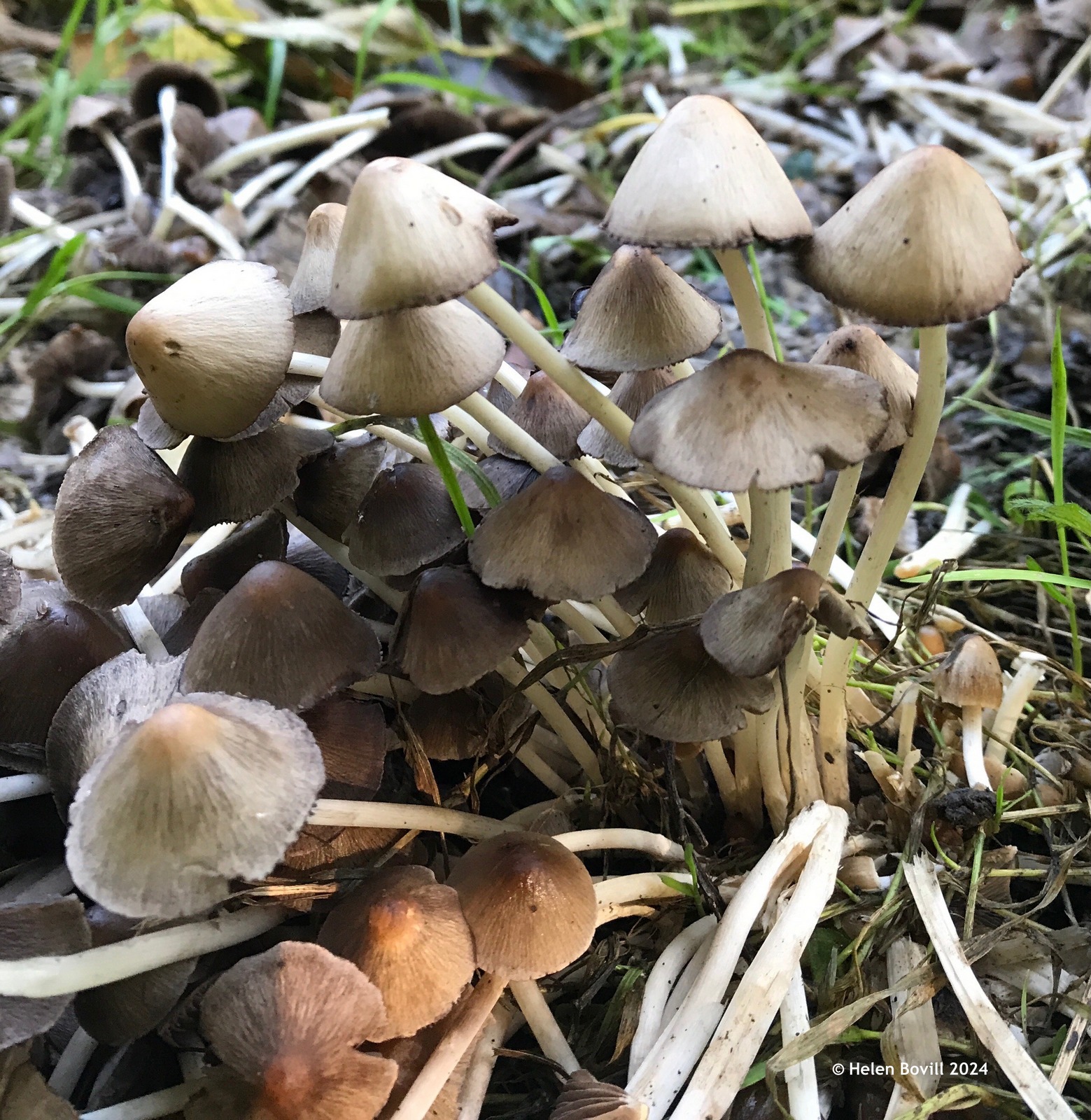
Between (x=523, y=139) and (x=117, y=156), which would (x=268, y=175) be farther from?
(x=523, y=139)

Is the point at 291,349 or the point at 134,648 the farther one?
the point at 134,648

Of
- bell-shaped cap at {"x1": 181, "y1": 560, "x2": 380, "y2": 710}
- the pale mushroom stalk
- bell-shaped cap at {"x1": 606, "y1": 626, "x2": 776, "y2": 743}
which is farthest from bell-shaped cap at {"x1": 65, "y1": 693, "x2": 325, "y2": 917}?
the pale mushroom stalk

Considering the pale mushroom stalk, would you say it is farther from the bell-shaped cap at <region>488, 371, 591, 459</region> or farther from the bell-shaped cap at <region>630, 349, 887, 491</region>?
the bell-shaped cap at <region>488, 371, 591, 459</region>

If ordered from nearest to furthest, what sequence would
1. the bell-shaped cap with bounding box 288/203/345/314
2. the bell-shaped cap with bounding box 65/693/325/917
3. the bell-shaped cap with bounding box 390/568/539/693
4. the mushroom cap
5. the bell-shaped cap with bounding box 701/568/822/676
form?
the bell-shaped cap with bounding box 65/693/325/917 → the bell-shaped cap with bounding box 701/568/822/676 → the bell-shaped cap with bounding box 390/568/539/693 → the bell-shaped cap with bounding box 288/203/345/314 → the mushroom cap

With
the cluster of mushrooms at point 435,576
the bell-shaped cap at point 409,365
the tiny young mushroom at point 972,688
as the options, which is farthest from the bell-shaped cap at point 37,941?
the tiny young mushroom at point 972,688

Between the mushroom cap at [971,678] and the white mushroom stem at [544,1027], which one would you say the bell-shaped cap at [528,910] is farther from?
the mushroom cap at [971,678]

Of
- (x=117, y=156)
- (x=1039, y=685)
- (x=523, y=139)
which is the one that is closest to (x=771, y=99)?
(x=523, y=139)

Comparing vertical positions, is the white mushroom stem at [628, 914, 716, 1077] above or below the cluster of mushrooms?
below
